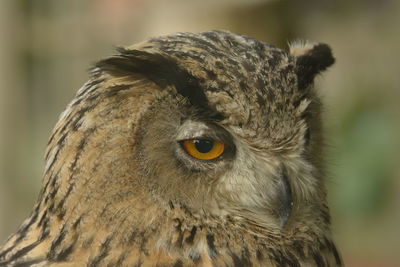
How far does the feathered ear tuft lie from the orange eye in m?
0.33

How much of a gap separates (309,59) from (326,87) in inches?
109

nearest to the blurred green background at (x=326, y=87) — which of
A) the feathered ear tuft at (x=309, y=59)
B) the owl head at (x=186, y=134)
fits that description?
the feathered ear tuft at (x=309, y=59)

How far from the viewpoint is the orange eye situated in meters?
1.85

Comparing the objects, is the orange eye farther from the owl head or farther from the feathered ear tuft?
the feathered ear tuft

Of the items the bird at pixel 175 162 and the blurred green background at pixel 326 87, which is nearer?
the bird at pixel 175 162

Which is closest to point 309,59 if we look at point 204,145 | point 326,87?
point 204,145

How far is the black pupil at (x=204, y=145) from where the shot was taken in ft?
6.06

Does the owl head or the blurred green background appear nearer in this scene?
the owl head

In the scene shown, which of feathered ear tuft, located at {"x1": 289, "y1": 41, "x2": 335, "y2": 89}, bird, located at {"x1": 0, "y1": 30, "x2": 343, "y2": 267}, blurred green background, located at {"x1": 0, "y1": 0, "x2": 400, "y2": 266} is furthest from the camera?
blurred green background, located at {"x1": 0, "y1": 0, "x2": 400, "y2": 266}

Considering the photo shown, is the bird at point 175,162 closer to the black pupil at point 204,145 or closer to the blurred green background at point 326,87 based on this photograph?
the black pupil at point 204,145

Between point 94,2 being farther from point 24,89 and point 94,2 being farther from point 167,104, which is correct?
point 167,104

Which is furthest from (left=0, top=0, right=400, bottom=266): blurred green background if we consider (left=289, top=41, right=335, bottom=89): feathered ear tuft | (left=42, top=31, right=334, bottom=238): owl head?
(left=42, top=31, right=334, bottom=238): owl head

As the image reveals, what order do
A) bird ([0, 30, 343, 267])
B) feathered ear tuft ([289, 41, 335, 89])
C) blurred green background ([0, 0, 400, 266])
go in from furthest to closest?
1. blurred green background ([0, 0, 400, 266])
2. feathered ear tuft ([289, 41, 335, 89])
3. bird ([0, 30, 343, 267])

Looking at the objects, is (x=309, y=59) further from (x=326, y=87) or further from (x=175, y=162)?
(x=326, y=87)
